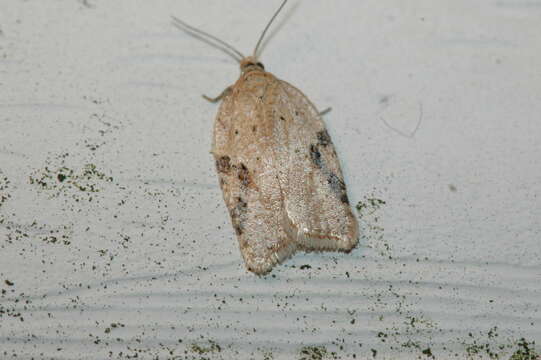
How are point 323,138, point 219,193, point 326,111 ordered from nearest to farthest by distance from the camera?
point 323,138, point 219,193, point 326,111

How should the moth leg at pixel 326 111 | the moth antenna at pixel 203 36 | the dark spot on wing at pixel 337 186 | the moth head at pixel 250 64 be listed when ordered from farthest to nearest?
the moth antenna at pixel 203 36 < the moth leg at pixel 326 111 < the moth head at pixel 250 64 < the dark spot on wing at pixel 337 186

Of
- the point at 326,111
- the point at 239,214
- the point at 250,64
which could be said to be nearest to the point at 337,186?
the point at 239,214

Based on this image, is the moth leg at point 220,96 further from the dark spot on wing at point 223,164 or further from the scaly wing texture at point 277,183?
the dark spot on wing at point 223,164

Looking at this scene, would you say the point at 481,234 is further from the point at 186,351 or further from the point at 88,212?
the point at 88,212

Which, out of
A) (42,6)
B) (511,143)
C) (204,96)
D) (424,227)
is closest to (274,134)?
(204,96)

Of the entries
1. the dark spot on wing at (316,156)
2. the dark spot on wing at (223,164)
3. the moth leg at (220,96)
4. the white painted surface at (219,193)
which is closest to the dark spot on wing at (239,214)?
the dark spot on wing at (223,164)

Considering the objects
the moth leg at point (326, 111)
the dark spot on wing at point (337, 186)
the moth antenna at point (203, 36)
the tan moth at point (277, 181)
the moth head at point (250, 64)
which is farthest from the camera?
the moth antenna at point (203, 36)

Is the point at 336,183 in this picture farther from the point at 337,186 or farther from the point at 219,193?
the point at 219,193
